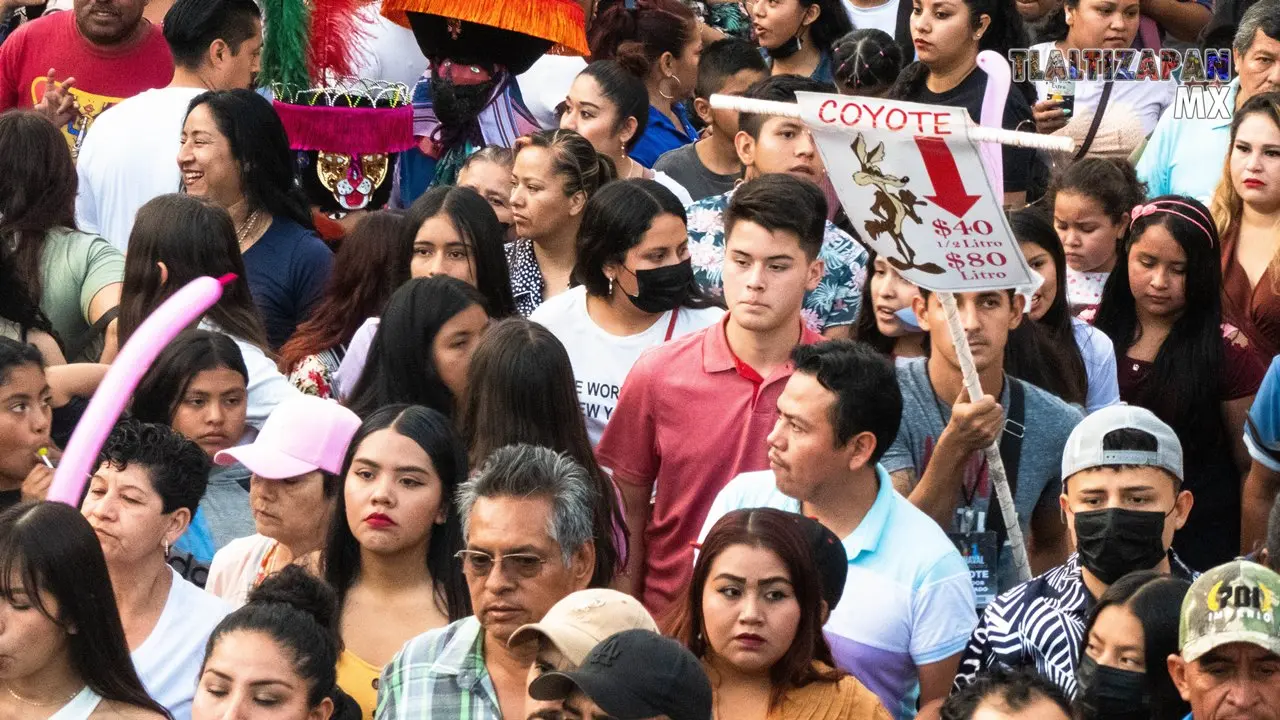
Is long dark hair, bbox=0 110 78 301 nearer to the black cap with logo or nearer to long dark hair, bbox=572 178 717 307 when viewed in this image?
long dark hair, bbox=572 178 717 307

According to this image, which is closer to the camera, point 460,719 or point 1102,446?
point 460,719

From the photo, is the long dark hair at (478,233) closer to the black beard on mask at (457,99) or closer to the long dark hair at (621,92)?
the long dark hair at (621,92)

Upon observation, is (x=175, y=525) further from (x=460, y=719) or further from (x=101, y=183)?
(x=101, y=183)

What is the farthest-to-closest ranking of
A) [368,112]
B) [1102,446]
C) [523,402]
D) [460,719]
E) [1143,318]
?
[368,112], [1143,318], [523,402], [1102,446], [460,719]

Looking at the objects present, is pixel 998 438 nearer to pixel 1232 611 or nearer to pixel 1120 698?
pixel 1120 698

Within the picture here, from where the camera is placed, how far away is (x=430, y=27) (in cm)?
890

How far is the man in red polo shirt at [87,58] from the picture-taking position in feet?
29.3

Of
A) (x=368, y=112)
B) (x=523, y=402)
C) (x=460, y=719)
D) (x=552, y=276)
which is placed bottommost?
(x=460, y=719)

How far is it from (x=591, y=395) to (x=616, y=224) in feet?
1.71

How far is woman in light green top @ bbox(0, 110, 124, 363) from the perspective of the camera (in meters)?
7.37

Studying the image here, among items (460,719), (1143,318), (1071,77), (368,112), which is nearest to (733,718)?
(460,719)

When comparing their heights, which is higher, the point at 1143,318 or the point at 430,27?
the point at 430,27

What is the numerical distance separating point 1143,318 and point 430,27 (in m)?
3.15

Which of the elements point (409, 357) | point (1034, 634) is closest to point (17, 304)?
point (409, 357)
